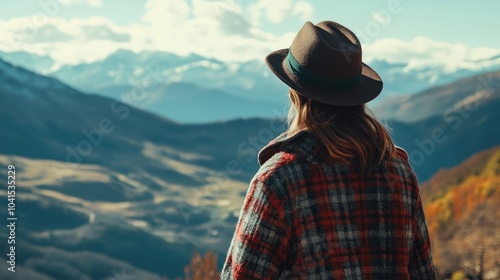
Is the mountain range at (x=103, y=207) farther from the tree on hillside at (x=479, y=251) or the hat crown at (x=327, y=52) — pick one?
the hat crown at (x=327, y=52)

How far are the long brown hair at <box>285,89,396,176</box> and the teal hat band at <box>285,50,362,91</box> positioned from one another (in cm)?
7

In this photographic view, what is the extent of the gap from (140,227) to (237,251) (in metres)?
127

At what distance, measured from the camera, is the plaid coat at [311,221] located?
260cm

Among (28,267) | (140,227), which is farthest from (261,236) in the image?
(140,227)

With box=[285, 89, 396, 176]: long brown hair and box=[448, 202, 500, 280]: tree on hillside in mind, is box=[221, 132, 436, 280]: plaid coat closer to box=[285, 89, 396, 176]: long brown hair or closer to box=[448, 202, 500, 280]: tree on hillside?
box=[285, 89, 396, 176]: long brown hair

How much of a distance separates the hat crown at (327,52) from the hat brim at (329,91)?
0.21ft

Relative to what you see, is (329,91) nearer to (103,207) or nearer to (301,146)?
(301,146)

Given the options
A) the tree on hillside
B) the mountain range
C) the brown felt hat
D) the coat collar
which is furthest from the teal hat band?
the mountain range

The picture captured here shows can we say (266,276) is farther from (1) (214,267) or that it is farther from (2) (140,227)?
(2) (140,227)

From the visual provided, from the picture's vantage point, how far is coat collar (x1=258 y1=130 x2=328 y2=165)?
2639 millimetres

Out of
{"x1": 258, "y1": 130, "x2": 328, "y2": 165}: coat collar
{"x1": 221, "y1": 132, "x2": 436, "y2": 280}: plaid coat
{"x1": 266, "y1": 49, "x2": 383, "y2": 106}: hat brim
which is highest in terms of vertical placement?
{"x1": 266, "y1": 49, "x2": 383, "y2": 106}: hat brim

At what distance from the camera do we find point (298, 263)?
8.63 ft

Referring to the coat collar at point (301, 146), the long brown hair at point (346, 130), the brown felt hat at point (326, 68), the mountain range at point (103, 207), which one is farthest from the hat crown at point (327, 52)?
the mountain range at point (103, 207)

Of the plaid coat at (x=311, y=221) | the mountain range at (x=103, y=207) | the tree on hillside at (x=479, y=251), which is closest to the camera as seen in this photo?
the plaid coat at (x=311, y=221)
